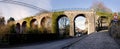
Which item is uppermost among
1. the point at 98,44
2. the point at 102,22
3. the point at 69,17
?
the point at 69,17

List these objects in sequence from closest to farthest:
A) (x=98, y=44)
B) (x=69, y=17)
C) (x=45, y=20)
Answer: (x=98, y=44) → (x=69, y=17) → (x=45, y=20)

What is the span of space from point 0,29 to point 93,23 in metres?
37.0

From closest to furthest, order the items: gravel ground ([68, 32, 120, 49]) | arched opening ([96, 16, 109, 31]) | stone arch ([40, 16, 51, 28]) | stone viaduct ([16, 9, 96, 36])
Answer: gravel ground ([68, 32, 120, 49]) < arched opening ([96, 16, 109, 31]) < stone viaduct ([16, 9, 96, 36]) < stone arch ([40, 16, 51, 28])

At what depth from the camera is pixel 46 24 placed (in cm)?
7781

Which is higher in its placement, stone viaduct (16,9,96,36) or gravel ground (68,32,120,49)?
stone viaduct (16,9,96,36)

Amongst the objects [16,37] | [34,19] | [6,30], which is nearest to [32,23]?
[34,19]

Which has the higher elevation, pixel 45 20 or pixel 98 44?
pixel 45 20

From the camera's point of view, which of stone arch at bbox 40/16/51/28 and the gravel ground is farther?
stone arch at bbox 40/16/51/28

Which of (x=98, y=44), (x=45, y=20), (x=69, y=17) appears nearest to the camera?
(x=98, y=44)

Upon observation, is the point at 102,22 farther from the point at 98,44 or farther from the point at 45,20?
the point at 98,44

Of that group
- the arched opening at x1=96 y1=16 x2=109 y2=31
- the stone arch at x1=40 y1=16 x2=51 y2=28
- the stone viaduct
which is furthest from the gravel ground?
the stone arch at x1=40 y1=16 x2=51 y2=28

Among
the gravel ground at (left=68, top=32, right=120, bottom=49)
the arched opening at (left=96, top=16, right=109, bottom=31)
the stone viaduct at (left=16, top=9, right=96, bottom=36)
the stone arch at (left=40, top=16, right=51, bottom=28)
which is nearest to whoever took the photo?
the gravel ground at (left=68, top=32, right=120, bottom=49)

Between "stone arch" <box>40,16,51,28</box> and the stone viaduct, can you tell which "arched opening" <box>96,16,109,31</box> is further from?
"stone arch" <box>40,16,51,28</box>

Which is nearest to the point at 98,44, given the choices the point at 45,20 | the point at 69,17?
the point at 69,17
